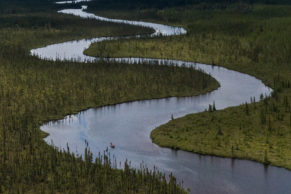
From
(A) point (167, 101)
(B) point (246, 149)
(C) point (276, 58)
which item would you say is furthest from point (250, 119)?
(C) point (276, 58)

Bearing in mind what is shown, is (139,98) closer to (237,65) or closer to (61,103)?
(61,103)

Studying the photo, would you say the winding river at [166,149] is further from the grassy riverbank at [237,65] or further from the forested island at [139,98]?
the grassy riverbank at [237,65]

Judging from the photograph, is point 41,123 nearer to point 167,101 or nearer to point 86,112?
point 86,112

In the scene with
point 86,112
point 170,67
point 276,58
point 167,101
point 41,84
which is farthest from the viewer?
point 276,58

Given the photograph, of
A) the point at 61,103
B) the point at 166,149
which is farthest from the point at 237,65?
the point at 166,149

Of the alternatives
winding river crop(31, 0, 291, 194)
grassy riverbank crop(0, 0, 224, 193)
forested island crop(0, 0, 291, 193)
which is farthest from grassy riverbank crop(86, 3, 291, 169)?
grassy riverbank crop(0, 0, 224, 193)

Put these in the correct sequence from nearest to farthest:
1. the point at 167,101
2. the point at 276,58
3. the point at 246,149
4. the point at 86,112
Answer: the point at 246,149, the point at 86,112, the point at 167,101, the point at 276,58
